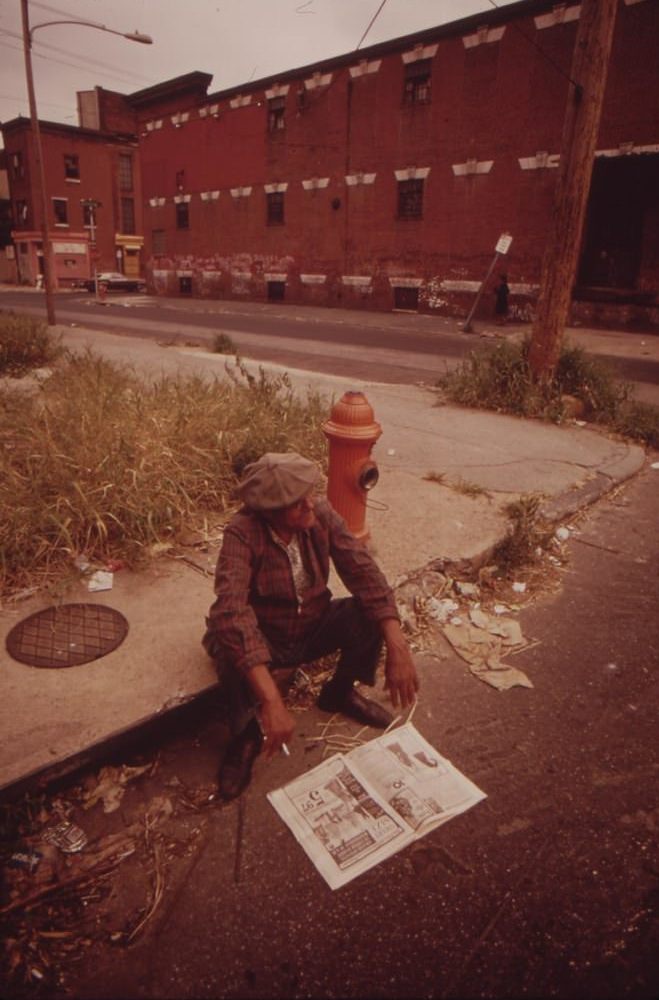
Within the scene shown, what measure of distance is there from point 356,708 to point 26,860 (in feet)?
4.41

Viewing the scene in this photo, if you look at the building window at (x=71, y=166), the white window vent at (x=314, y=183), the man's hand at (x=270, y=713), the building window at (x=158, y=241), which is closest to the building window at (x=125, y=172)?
the building window at (x=71, y=166)

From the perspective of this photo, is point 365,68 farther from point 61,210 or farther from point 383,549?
point 61,210

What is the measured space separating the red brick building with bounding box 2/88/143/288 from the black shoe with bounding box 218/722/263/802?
4621 cm

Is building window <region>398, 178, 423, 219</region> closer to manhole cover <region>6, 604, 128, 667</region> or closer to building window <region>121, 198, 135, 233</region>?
manhole cover <region>6, 604, 128, 667</region>

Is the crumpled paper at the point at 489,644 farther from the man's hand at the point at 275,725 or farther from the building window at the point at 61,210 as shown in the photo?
the building window at the point at 61,210

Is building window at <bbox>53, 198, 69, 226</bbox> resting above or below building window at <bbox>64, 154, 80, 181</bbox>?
below

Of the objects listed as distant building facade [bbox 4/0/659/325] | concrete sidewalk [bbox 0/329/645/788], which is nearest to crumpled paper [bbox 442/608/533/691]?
concrete sidewalk [bbox 0/329/645/788]

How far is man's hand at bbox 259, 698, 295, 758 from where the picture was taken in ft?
6.68

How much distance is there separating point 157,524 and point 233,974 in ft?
8.46

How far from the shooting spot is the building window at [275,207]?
25.4 metres

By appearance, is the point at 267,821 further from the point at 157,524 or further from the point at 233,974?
the point at 157,524

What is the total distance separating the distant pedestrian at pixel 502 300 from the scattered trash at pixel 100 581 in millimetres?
17878

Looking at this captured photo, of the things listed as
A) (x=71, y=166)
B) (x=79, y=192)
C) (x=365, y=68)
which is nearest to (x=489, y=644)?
(x=365, y=68)

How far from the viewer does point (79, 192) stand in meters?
44.8
